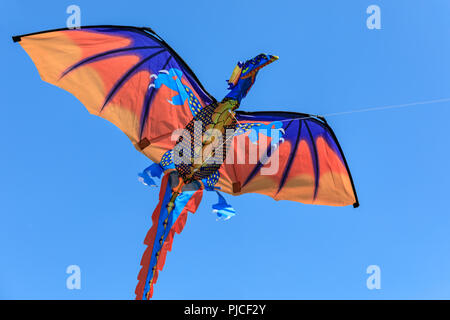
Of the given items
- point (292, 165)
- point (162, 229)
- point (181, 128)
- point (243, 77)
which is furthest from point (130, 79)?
point (292, 165)

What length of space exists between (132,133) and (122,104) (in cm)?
48

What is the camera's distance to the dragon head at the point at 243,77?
672 centimetres

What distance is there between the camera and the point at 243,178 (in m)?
7.67

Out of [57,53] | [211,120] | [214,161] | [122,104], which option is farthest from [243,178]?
[57,53]

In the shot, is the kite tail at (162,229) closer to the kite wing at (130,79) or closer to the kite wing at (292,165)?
the kite wing at (130,79)

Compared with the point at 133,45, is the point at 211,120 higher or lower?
lower

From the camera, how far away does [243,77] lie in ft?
22.5

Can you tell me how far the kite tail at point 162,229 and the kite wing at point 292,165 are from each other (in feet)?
3.02

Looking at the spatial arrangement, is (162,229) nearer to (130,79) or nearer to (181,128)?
(181,128)

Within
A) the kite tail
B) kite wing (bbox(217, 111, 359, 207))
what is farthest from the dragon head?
the kite tail

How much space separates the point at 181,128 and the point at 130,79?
1.10 metres
